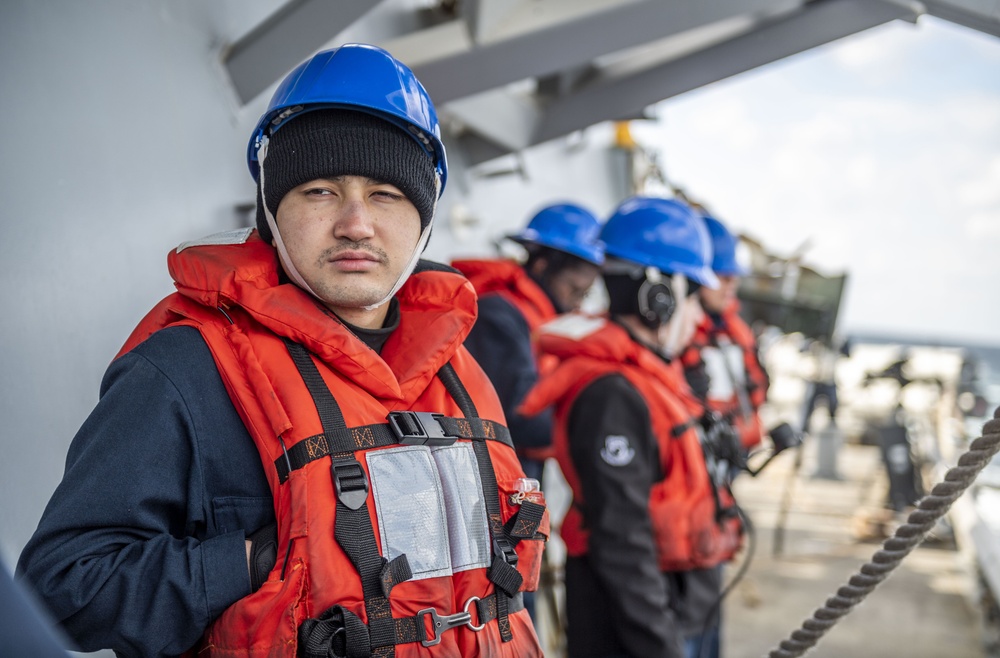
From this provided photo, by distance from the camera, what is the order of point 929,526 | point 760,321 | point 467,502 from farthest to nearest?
point 760,321, point 929,526, point 467,502

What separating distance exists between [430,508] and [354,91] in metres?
0.77

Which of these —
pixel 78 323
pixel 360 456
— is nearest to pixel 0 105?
pixel 78 323

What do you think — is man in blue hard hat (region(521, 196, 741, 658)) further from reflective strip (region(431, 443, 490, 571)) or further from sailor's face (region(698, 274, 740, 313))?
sailor's face (region(698, 274, 740, 313))

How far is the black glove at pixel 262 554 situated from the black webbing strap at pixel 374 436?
99mm

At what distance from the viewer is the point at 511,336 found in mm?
3668

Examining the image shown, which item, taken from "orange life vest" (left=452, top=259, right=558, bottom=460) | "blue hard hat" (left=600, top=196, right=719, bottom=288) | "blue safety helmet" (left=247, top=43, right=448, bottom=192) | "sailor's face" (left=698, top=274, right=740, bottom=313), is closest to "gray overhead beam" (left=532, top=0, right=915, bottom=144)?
"sailor's face" (left=698, top=274, right=740, bottom=313)

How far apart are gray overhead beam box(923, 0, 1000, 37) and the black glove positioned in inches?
134

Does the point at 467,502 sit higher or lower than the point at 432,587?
higher

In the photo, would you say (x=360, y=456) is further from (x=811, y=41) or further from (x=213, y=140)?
(x=811, y=41)

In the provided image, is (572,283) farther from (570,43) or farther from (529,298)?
(570,43)

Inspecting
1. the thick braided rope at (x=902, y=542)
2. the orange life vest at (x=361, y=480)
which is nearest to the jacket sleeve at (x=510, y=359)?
the thick braided rope at (x=902, y=542)

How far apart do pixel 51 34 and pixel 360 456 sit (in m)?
1.32

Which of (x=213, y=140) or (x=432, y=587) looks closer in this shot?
(x=432, y=587)

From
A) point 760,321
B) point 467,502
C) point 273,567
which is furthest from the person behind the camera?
point 760,321
